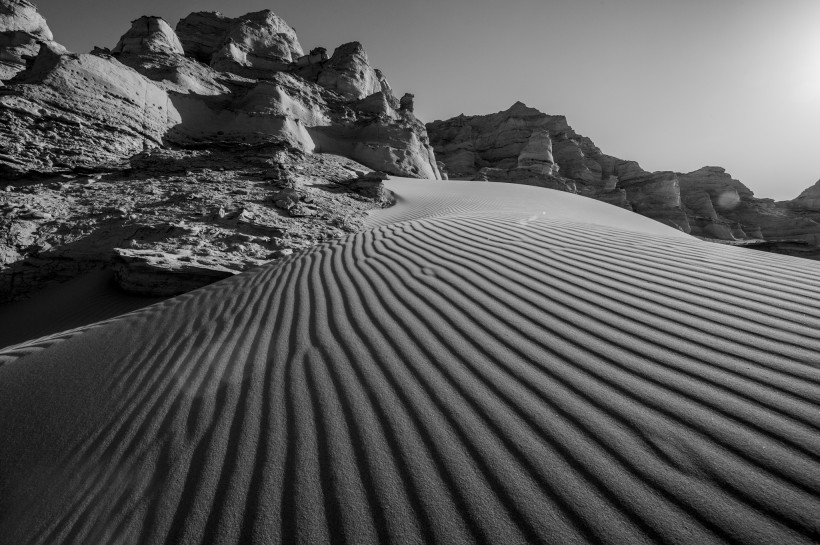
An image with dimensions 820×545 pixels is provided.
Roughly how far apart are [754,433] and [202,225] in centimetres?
724

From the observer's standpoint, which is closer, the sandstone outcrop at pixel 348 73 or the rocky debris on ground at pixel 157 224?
the rocky debris on ground at pixel 157 224

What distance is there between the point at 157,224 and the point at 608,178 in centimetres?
4233

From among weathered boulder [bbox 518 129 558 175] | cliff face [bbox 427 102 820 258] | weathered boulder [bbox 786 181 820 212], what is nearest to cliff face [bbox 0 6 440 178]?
weathered boulder [bbox 518 129 558 175]

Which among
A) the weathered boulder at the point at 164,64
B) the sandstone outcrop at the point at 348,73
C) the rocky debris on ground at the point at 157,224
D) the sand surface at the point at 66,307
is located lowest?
the sand surface at the point at 66,307

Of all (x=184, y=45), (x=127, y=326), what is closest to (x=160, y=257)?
(x=127, y=326)

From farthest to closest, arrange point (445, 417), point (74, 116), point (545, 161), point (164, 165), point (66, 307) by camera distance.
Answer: point (545, 161) → point (164, 165) → point (74, 116) → point (66, 307) → point (445, 417)

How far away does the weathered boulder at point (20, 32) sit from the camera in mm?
17303

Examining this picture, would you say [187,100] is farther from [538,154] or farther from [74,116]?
[538,154]

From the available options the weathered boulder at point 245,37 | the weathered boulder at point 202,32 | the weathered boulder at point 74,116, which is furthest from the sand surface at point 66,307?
the weathered boulder at point 202,32

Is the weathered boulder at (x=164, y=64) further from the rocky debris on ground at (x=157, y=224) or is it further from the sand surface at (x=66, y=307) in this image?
the sand surface at (x=66, y=307)

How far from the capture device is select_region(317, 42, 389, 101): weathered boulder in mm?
25453

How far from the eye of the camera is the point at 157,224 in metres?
5.94

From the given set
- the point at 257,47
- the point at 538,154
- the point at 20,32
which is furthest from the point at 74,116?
the point at 538,154

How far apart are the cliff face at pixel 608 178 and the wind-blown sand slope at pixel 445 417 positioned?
92.9 feet
